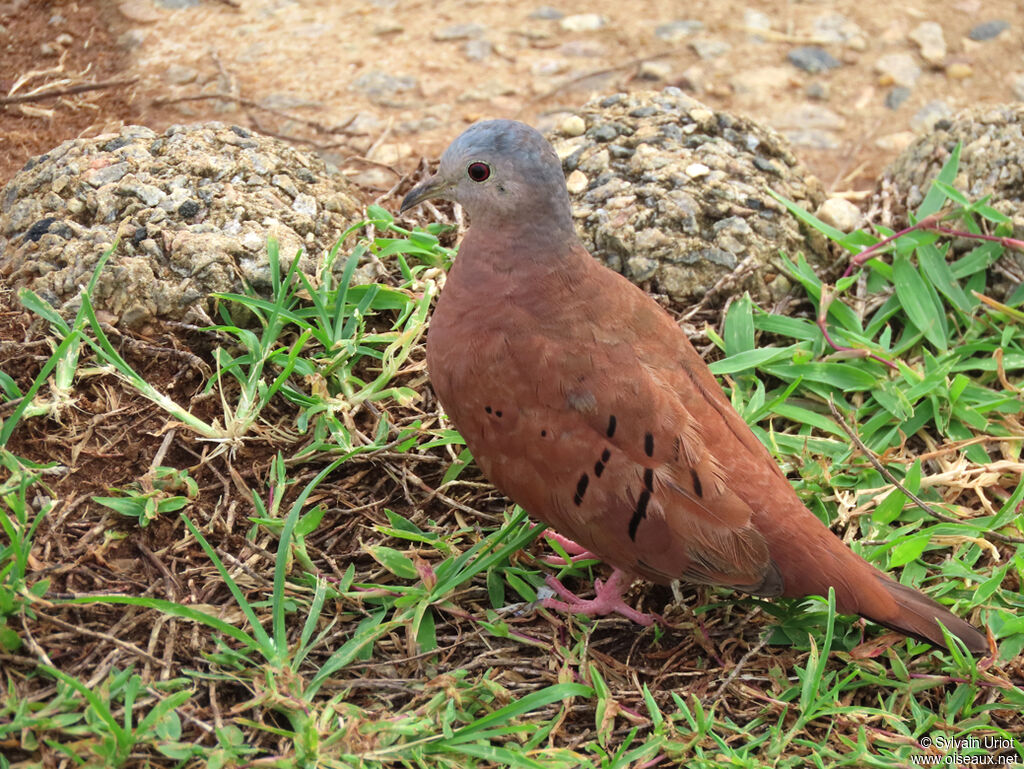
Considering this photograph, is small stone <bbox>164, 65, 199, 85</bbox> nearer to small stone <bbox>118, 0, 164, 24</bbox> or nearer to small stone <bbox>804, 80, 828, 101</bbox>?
small stone <bbox>118, 0, 164, 24</bbox>

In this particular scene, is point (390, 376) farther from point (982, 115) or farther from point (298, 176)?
point (982, 115)

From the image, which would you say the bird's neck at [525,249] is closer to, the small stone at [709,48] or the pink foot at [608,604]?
the pink foot at [608,604]

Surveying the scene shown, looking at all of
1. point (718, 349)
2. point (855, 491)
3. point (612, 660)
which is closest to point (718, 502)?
point (612, 660)

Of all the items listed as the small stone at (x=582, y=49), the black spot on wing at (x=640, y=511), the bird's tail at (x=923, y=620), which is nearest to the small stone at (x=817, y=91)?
the small stone at (x=582, y=49)

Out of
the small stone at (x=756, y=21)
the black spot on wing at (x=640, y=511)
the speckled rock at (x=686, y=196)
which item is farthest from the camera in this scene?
the small stone at (x=756, y=21)

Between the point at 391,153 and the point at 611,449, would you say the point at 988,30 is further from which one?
the point at 611,449

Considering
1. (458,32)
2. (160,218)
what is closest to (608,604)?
(160,218)
